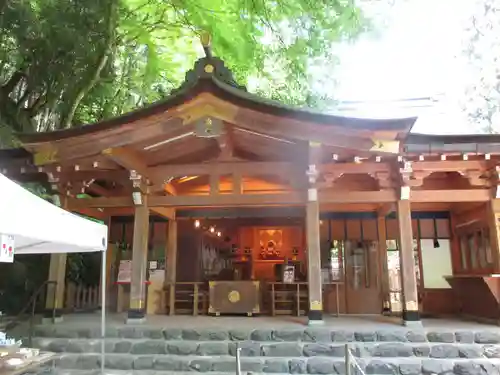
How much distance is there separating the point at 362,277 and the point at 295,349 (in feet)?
12.8

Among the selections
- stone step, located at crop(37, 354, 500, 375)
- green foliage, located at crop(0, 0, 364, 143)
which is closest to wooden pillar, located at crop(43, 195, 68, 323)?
stone step, located at crop(37, 354, 500, 375)

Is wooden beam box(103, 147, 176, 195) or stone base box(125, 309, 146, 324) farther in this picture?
stone base box(125, 309, 146, 324)

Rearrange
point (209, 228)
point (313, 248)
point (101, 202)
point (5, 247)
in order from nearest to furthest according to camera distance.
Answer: point (5, 247) < point (313, 248) < point (101, 202) < point (209, 228)

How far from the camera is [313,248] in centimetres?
712

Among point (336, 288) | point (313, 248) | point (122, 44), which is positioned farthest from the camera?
point (122, 44)

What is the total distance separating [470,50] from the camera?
14.5 metres

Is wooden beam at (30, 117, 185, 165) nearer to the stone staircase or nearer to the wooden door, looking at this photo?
the stone staircase

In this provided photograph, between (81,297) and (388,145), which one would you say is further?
(81,297)

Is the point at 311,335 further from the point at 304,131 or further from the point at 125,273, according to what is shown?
the point at 125,273

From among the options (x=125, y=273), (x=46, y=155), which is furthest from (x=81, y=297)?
(x=46, y=155)

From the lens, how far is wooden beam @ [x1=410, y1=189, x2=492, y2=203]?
24.1 ft

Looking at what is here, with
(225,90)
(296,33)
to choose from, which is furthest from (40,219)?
(296,33)

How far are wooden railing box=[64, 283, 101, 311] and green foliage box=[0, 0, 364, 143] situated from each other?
4.05 meters

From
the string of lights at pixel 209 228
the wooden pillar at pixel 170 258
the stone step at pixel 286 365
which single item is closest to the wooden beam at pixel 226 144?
the wooden pillar at pixel 170 258
